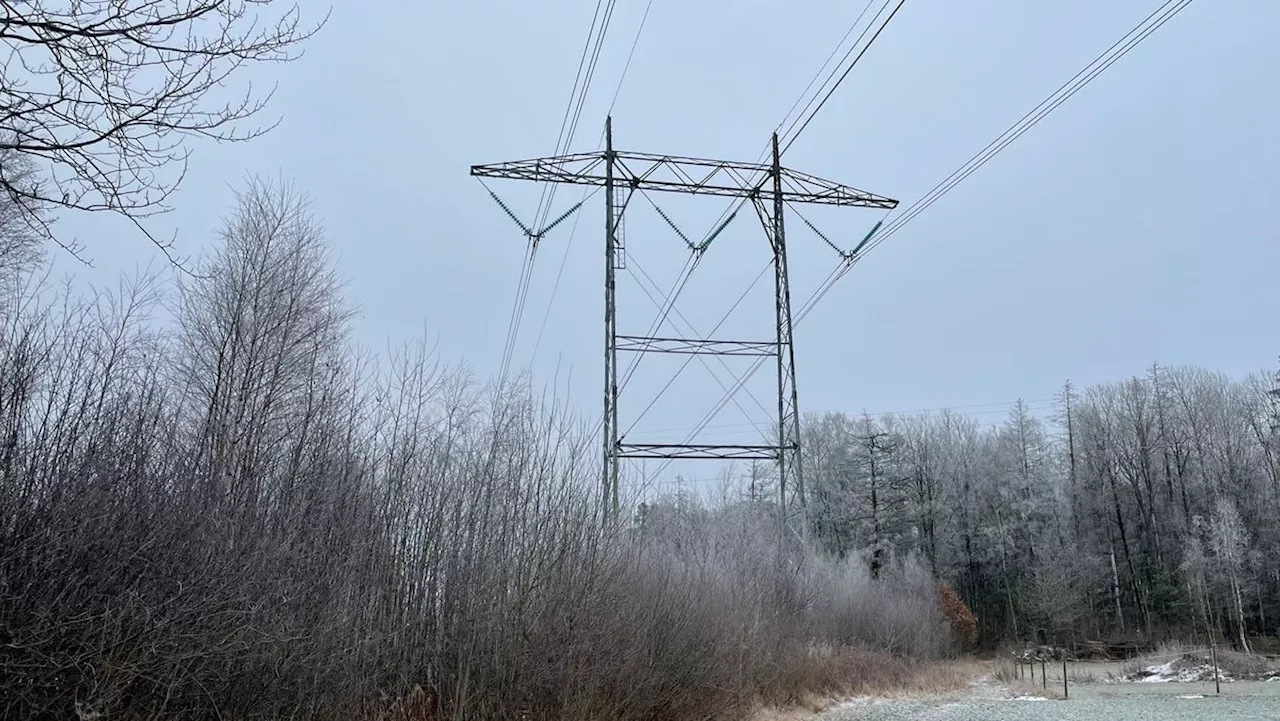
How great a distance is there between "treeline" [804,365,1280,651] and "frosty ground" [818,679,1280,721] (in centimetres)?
1725

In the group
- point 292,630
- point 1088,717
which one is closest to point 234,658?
point 292,630

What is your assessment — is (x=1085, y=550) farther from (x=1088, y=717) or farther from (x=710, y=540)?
(x=710, y=540)

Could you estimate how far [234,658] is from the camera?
5383mm

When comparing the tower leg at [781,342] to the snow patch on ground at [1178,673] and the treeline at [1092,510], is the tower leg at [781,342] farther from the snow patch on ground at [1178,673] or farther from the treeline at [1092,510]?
the treeline at [1092,510]

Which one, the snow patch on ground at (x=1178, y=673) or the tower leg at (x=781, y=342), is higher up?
the tower leg at (x=781, y=342)

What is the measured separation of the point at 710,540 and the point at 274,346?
30.7ft

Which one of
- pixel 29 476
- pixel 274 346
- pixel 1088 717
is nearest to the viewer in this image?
pixel 29 476

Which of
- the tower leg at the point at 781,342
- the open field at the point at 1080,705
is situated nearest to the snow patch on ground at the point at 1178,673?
the open field at the point at 1080,705

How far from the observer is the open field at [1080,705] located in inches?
639

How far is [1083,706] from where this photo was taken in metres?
19.8

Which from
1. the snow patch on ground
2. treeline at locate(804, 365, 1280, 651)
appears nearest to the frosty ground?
the snow patch on ground

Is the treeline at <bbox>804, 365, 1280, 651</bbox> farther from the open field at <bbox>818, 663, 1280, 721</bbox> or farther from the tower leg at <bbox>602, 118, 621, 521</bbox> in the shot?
the tower leg at <bbox>602, 118, 621, 521</bbox>

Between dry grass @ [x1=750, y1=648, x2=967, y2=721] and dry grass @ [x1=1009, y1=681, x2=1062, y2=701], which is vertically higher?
dry grass @ [x1=750, y1=648, x2=967, y2=721]

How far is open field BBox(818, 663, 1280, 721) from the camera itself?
53.2 feet
